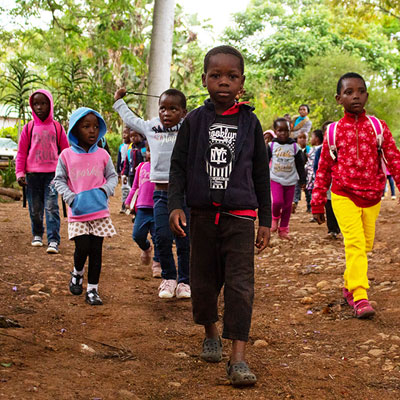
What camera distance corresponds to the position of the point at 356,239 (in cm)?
499

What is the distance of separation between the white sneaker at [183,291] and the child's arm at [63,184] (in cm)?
129

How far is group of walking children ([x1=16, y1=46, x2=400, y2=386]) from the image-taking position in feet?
12.0

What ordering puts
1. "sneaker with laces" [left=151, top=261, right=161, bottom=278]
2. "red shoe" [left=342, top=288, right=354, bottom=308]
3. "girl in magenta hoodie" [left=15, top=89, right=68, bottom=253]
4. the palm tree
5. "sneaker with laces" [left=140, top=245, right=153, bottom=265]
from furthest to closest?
the palm tree, "girl in magenta hoodie" [left=15, top=89, right=68, bottom=253], "sneaker with laces" [left=140, top=245, right=153, bottom=265], "sneaker with laces" [left=151, top=261, right=161, bottom=278], "red shoe" [left=342, top=288, right=354, bottom=308]

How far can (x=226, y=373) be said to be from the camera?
3.56 m

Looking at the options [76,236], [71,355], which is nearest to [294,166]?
[76,236]

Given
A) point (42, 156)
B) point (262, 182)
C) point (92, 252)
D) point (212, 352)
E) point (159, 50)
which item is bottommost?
point (212, 352)

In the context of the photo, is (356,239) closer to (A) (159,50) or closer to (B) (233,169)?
(B) (233,169)

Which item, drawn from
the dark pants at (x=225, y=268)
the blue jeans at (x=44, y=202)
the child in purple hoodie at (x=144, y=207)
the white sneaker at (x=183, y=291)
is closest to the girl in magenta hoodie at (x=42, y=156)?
the blue jeans at (x=44, y=202)

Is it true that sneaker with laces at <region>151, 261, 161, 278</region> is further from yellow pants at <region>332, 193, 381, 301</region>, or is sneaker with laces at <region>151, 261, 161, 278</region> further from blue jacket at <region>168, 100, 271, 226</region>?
blue jacket at <region>168, 100, 271, 226</region>

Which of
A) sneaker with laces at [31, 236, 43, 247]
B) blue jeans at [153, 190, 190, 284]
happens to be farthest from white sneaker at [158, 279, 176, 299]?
sneaker with laces at [31, 236, 43, 247]

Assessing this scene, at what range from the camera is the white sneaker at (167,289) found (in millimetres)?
5594

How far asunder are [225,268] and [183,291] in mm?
2003

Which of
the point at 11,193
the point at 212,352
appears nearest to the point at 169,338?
the point at 212,352

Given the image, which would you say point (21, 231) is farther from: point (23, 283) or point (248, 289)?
point (248, 289)
